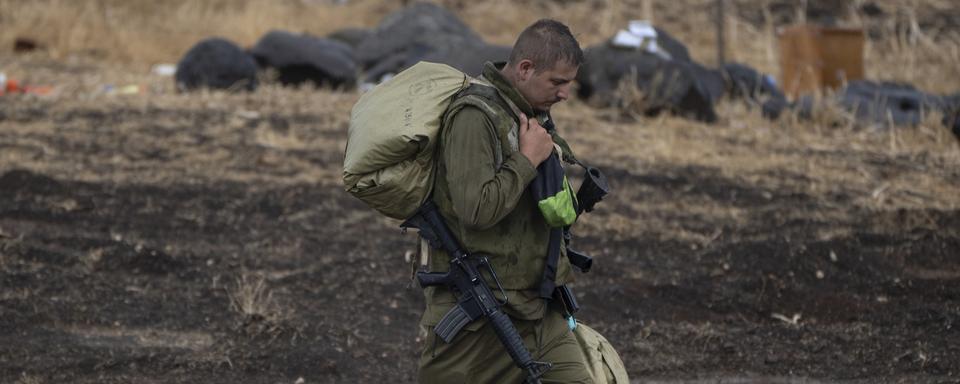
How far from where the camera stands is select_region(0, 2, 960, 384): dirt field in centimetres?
521

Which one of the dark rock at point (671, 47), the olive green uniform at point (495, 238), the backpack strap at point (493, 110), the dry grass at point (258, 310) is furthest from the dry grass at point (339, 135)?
the backpack strap at point (493, 110)

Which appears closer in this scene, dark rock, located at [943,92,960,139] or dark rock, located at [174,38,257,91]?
dark rock, located at [943,92,960,139]

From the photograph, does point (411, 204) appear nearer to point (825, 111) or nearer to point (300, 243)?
point (300, 243)

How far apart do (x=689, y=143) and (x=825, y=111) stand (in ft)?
4.57

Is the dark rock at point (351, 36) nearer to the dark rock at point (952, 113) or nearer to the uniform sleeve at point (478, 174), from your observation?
the dark rock at point (952, 113)

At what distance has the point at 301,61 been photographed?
33.9 feet

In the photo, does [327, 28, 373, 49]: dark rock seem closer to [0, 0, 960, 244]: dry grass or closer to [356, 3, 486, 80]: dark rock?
[356, 3, 486, 80]: dark rock

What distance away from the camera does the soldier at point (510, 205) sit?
296 centimetres

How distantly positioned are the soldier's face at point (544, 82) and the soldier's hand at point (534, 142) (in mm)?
60

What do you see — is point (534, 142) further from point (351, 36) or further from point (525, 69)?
point (351, 36)

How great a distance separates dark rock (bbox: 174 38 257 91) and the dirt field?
0.56 metres

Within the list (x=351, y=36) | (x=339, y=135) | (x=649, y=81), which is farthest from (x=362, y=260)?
(x=351, y=36)

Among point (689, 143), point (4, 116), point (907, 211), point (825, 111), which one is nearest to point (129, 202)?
point (4, 116)

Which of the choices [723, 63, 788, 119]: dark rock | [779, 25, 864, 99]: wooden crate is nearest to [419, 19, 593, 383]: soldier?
[723, 63, 788, 119]: dark rock
